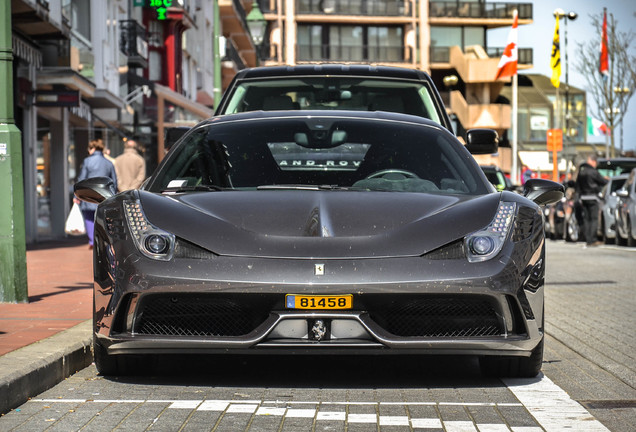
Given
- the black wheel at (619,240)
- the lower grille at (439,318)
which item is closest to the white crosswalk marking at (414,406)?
the lower grille at (439,318)

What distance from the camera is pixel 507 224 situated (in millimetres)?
6207

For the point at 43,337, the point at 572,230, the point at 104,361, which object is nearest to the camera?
the point at 104,361

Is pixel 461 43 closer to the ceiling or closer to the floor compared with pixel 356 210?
closer to the ceiling

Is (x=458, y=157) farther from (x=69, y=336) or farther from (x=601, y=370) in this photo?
(x=69, y=336)

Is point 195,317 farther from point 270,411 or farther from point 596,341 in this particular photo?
point 596,341

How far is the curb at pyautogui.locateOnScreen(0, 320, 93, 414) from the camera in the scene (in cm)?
568

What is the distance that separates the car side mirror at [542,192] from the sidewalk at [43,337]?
2.60m

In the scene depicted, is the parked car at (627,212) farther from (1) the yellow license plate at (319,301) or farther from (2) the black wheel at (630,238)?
(1) the yellow license plate at (319,301)

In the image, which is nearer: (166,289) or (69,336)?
(166,289)

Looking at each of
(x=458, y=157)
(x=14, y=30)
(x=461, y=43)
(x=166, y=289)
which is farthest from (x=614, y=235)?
(x=461, y=43)

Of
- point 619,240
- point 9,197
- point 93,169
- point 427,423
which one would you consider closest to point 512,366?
point 427,423

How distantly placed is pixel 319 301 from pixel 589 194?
2227 cm

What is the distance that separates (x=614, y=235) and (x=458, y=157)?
71.2ft

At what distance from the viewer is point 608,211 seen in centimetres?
2844
